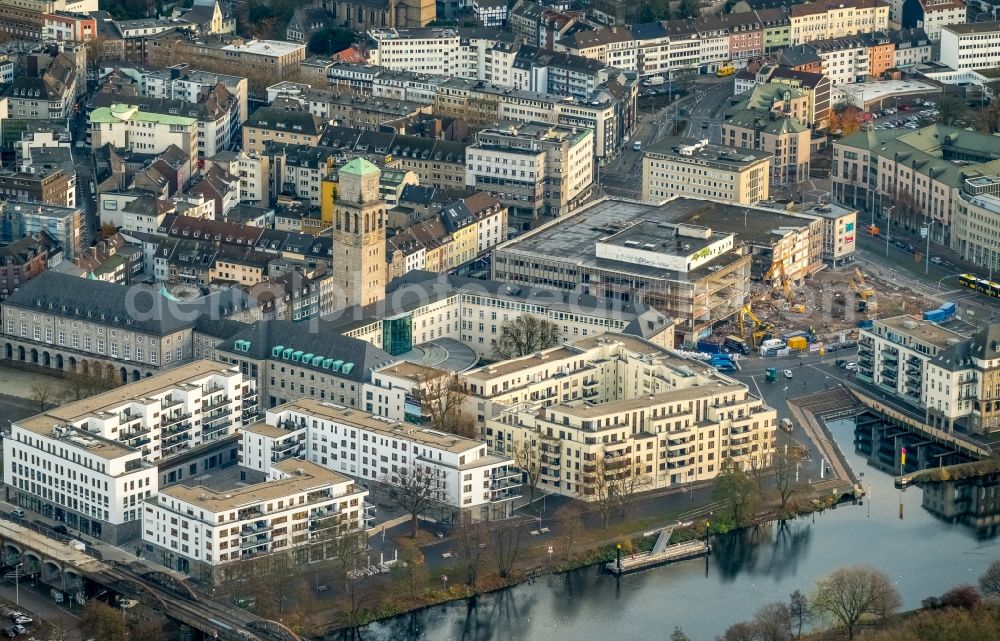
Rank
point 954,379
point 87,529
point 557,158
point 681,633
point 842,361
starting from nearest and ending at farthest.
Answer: point 681,633, point 87,529, point 954,379, point 842,361, point 557,158

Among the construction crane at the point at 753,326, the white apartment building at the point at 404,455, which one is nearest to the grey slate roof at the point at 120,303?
the white apartment building at the point at 404,455

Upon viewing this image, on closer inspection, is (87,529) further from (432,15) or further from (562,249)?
(432,15)

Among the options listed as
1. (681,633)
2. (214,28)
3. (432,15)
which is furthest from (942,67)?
(681,633)

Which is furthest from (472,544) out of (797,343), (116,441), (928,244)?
(928,244)

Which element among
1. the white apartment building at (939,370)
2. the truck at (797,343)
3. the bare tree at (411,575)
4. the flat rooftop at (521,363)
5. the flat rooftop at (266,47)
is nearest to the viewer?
the bare tree at (411,575)

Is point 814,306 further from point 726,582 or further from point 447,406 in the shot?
point 726,582

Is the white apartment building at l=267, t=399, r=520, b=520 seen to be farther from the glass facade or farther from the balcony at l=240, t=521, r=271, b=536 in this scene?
the glass facade

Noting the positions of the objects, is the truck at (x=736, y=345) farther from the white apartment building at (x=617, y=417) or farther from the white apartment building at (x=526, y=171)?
→ the white apartment building at (x=526, y=171)

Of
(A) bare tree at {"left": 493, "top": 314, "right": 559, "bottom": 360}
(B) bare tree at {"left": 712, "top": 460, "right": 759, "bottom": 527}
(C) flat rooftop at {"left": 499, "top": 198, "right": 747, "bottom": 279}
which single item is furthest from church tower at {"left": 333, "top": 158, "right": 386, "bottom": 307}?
(B) bare tree at {"left": 712, "top": 460, "right": 759, "bottom": 527}
